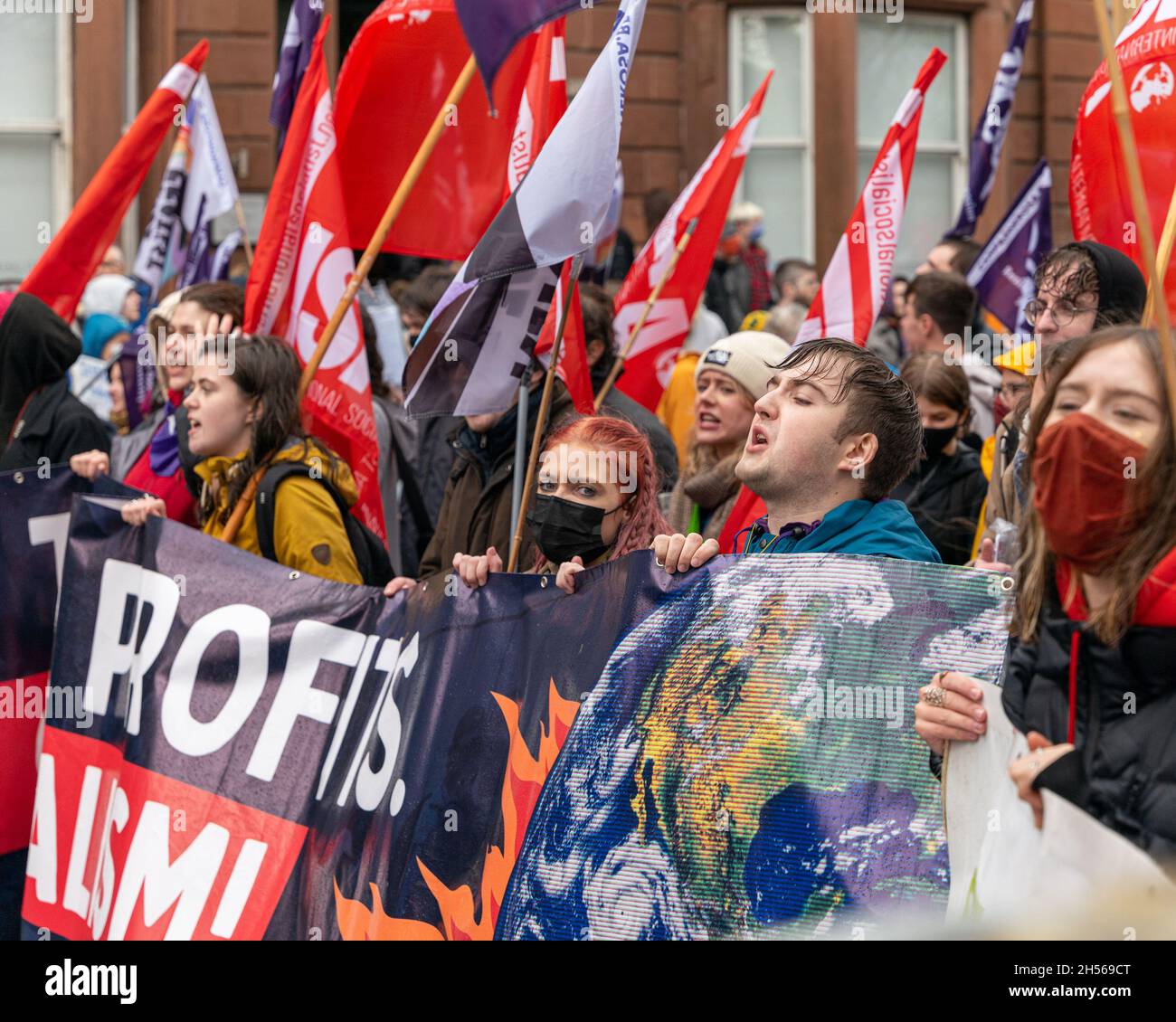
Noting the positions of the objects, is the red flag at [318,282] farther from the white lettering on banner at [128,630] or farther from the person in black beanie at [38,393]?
the white lettering on banner at [128,630]

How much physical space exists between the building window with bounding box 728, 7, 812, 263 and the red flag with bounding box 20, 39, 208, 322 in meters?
8.77

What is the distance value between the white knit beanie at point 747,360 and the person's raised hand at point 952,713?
9.12 feet

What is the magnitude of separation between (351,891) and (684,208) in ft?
11.6

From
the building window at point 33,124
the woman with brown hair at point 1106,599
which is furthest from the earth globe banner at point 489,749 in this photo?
the building window at point 33,124

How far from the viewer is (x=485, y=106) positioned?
6125mm

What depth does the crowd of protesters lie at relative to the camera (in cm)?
252

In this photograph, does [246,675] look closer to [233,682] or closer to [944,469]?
[233,682]

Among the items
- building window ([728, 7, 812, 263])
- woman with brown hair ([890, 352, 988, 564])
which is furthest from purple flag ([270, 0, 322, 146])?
building window ([728, 7, 812, 263])

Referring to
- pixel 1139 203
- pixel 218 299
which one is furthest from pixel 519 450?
pixel 1139 203

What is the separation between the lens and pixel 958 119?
50.5 feet

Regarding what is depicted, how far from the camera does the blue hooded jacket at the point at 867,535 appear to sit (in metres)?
3.58

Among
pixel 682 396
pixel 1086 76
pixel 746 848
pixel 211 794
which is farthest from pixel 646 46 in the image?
pixel 746 848
